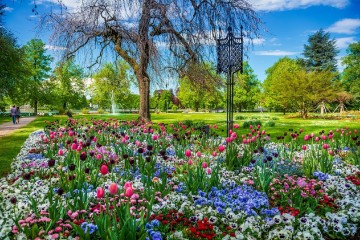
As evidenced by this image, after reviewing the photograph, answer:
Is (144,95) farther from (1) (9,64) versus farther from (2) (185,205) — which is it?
(1) (9,64)

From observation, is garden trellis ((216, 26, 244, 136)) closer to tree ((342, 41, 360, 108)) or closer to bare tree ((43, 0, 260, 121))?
bare tree ((43, 0, 260, 121))

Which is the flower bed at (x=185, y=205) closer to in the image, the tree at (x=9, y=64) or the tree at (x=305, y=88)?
the tree at (x=9, y=64)

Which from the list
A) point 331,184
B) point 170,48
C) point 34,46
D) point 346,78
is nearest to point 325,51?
point 346,78

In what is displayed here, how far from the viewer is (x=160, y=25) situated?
954cm

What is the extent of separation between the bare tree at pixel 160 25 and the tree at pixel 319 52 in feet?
157

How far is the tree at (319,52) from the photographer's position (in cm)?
5206

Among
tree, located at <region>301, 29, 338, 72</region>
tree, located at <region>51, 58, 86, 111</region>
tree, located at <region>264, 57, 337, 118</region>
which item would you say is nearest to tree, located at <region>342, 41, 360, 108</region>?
tree, located at <region>301, 29, 338, 72</region>

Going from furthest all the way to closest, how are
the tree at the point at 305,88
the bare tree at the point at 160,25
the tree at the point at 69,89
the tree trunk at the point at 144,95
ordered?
the tree at the point at 69,89, the tree at the point at 305,88, the tree trunk at the point at 144,95, the bare tree at the point at 160,25

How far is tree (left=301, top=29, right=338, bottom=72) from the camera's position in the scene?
52.1 m

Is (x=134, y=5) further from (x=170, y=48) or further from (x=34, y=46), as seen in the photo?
(x=34, y=46)

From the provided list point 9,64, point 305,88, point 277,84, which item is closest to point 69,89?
point 9,64

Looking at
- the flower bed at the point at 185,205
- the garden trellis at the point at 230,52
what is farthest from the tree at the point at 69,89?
the flower bed at the point at 185,205

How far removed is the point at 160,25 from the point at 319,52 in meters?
51.3

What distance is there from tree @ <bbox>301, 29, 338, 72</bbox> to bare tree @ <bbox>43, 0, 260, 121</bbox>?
157 feet
